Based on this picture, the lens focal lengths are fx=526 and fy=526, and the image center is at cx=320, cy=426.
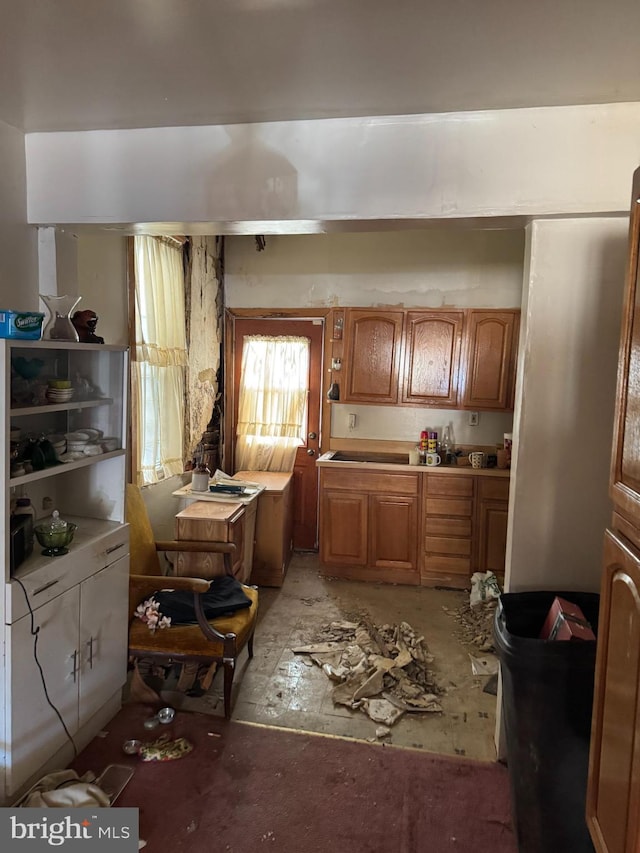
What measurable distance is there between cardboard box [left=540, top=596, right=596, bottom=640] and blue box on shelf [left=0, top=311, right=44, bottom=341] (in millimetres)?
1998

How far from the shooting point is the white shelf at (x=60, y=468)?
5.91ft

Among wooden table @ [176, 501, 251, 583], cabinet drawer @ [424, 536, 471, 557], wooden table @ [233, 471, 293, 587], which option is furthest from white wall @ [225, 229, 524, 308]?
wooden table @ [176, 501, 251, 583]

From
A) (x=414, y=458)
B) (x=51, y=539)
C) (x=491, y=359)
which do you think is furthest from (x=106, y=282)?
(x=491, y=359)

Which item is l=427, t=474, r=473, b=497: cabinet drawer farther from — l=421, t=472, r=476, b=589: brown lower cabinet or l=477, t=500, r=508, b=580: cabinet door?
l=477, t=500, r=508, b=580: cabinet door

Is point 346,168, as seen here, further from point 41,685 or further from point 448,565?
point 448,565

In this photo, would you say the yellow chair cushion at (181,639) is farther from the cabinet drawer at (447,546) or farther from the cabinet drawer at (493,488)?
the cabinet drawer at (493,488)

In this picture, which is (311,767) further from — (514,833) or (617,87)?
(617,87)

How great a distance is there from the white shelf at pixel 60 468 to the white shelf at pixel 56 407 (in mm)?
211

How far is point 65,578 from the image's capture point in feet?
6.54

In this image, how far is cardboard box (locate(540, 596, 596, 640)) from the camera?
5.34ft

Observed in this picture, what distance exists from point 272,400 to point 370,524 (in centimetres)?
136

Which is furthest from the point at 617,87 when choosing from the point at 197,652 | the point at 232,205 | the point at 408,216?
the point at 197,652

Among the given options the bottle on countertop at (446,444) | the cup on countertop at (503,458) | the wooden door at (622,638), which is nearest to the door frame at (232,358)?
the bottle on countertop at (446,444)

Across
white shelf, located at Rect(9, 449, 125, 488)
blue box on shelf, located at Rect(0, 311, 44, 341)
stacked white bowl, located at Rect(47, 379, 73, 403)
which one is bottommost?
white shelf, located at Rect(9, 449, 125, 488)
